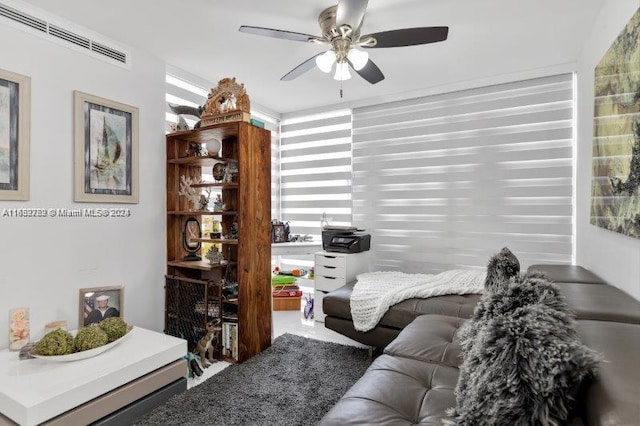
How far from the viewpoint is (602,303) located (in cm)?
137

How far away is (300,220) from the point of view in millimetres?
4359

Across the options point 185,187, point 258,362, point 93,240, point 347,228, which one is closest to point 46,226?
point 93,240

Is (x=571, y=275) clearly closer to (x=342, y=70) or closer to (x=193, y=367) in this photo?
(x=342, y=70)

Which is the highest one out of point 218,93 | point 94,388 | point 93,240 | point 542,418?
point 218,93

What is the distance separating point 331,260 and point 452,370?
6.59 ft

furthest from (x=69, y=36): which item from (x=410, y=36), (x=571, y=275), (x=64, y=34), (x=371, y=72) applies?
(x=571, y=275)

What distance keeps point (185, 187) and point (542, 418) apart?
9.42ft

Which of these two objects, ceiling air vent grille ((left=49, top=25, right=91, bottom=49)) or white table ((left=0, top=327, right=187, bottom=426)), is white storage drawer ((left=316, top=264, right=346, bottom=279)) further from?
ceiling air vent grille ((left=49, top=25, right=91, bottom=49))

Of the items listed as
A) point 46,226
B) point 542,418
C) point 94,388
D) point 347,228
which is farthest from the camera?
point 347,228

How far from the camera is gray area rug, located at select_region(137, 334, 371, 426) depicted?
1783 millimetres

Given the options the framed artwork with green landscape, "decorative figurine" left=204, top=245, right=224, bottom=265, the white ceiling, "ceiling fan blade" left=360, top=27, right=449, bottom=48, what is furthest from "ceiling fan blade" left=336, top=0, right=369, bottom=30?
"decorative figurine" left=204, top=245, right=224, bottom=265

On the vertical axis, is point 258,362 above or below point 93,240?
below

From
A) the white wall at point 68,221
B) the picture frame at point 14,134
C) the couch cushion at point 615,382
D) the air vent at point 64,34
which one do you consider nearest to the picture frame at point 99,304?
the white wall at point 68,221

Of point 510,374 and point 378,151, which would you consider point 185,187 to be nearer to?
point 378,151
